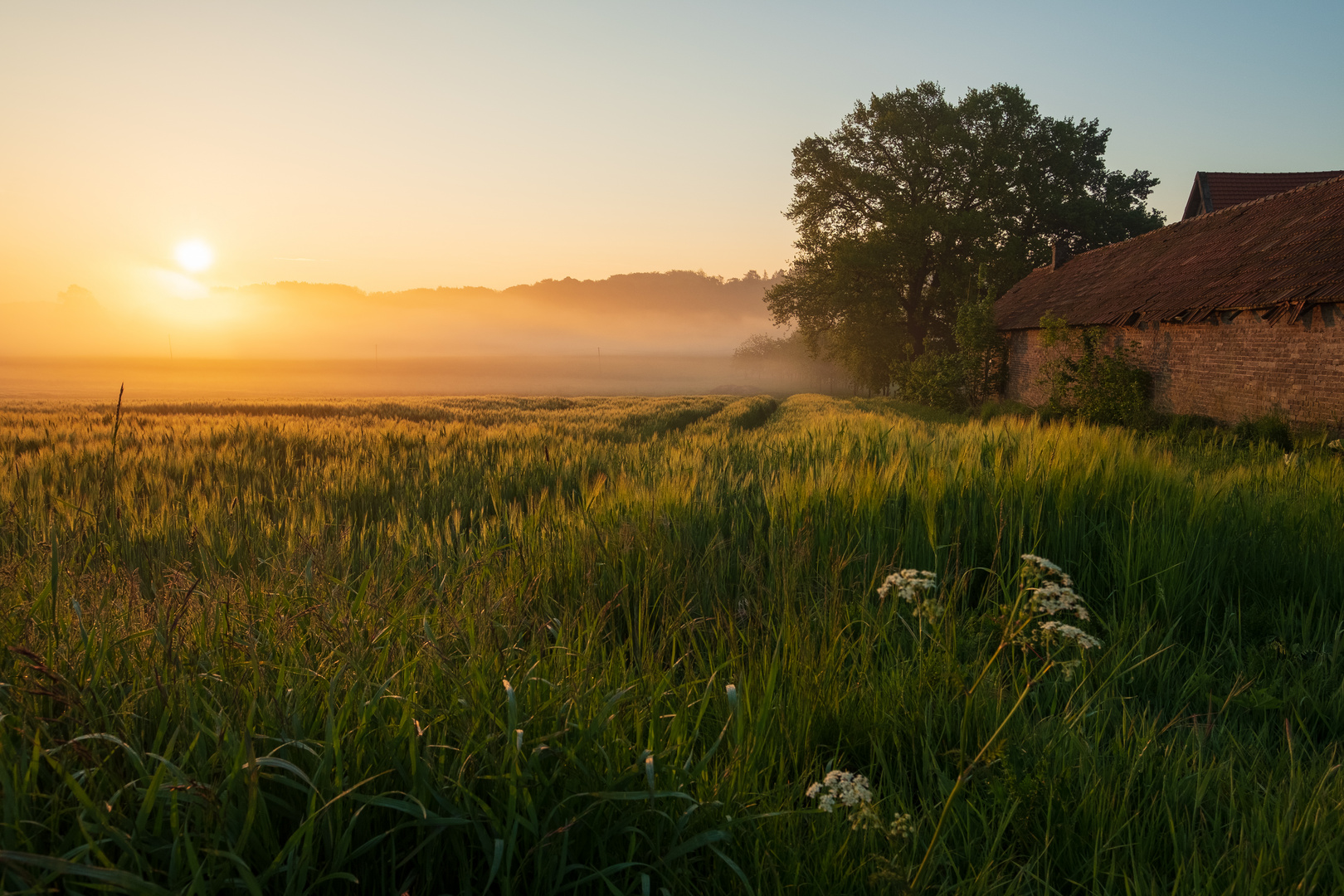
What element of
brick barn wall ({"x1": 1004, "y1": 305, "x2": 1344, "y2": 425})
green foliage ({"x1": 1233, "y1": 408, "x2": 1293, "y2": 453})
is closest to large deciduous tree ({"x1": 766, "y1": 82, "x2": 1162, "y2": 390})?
brick barn wall ({"x1": 1004, "y1": 305, "x2": 1344, "y2": 425})

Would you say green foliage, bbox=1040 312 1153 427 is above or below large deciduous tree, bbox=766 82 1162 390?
below

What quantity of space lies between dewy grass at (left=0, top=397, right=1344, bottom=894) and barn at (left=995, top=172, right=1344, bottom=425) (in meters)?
14.4

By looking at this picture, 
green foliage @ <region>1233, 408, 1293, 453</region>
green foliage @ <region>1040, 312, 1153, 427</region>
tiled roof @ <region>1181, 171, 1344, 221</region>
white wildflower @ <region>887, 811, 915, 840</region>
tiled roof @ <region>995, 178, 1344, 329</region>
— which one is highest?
tiled roof @ <region>1181, 171, 1344, 221</region>

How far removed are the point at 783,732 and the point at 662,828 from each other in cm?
51

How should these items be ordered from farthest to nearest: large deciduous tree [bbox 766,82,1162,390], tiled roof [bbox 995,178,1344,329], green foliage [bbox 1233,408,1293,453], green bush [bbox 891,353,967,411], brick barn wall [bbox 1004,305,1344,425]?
large deciduous tree [bbox 766,82,1162,390]
green bush [bbox 891,353,967,411]
tiled roof [bbox 995,178,1344,329]
green foliage [bbox 1233,408,1293,453]
brick barn wall [bbox 1004,305,1344,425]

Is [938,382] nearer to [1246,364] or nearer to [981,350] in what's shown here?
[981,350]

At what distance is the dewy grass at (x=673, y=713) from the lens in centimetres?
130

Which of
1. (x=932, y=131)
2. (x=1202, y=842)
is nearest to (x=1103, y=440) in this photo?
(x=1202, y=842)

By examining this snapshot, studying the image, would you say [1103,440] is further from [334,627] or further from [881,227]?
[881,227]

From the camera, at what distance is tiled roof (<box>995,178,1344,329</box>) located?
14766mm

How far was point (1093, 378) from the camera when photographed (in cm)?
2233

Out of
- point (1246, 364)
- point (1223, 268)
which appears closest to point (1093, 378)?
point (1223, 268)

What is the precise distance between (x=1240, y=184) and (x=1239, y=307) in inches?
950

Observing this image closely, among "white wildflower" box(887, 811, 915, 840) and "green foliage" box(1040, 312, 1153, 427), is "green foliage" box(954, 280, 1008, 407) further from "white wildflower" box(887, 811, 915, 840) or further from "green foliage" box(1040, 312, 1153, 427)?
"white wildflower" box(887, 811, 915, 840)
